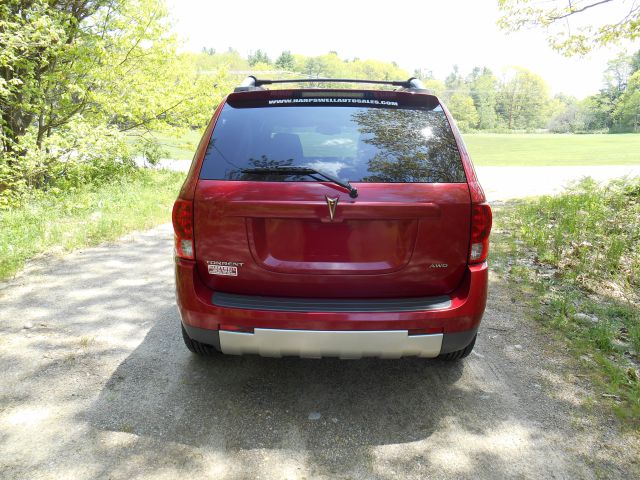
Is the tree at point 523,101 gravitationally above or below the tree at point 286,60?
below

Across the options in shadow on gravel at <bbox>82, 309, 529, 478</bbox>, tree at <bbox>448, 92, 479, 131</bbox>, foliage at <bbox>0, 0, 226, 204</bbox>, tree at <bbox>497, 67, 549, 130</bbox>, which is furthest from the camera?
tree at <bbox>497, 67, 549, 130</bbox>

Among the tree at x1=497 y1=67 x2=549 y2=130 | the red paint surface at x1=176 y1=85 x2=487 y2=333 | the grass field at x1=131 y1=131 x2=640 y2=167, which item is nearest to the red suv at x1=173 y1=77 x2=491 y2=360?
the red paint surface at x1=176 y1=85 x2=487 y2=333

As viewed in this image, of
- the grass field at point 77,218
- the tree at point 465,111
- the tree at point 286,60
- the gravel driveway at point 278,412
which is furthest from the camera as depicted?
the tree at point 286,60

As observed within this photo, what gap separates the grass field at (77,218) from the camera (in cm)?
582

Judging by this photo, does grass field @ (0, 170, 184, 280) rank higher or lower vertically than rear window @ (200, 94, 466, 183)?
lower

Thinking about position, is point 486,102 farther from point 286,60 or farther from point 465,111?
point 286,60

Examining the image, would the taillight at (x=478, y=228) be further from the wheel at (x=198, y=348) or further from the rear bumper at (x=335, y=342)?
the wheel at (x=198, y=348)

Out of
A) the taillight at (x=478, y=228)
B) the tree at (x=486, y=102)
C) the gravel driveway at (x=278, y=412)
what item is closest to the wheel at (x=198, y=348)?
the gravel driveway at (x=278, y=412)

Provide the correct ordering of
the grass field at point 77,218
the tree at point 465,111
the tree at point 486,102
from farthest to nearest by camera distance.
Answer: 1. the tree at point 486,102
2. the tree at point 465,111
3. the grass field at point 77,218

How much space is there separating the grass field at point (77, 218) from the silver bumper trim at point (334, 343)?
12.5 ft

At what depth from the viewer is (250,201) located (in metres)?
2.44

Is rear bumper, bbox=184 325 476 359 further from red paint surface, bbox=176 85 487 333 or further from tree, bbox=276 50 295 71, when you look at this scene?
tree, bbox=276 50 295 71

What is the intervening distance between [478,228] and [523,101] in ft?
363

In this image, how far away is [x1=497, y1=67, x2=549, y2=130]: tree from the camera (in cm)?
9962
